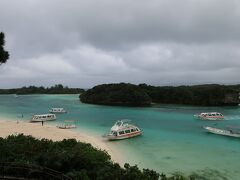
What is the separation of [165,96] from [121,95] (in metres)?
18.4

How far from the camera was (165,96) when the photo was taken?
131 metres

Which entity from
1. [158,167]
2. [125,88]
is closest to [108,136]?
[158,167]

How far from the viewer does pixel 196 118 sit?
76.6 meters

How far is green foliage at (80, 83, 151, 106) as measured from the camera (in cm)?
12181

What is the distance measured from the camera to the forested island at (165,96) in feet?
402

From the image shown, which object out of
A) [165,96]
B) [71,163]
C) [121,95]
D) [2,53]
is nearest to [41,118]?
[2,53]

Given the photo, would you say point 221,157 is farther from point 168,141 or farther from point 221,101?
point 221,101

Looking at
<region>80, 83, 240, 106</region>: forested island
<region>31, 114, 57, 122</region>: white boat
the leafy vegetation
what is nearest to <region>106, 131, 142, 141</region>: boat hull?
the leafy vegetation

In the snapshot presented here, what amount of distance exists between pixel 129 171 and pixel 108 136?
3072 centimetres

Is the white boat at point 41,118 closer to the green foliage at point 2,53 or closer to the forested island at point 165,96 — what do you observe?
the green foliage at point 2,53

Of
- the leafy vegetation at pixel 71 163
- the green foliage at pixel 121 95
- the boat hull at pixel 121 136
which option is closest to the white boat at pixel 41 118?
the boat hull at pixel 121 136

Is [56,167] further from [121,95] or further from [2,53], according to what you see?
[121,95]

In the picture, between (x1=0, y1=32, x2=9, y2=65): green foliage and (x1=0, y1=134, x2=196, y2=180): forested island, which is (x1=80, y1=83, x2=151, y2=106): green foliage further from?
(x1=0, y1=32, x2=9, y2=65): green foliage

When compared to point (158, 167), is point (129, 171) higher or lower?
higher
